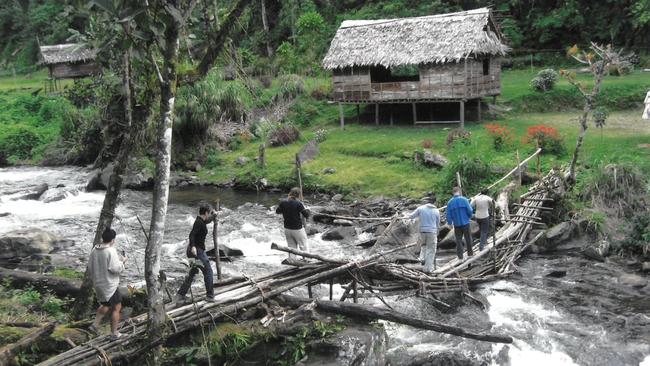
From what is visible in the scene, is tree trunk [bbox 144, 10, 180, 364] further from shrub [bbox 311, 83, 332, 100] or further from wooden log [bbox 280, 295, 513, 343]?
shrub [bbox 311, 83, 332, 100]

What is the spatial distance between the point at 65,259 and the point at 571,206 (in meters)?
13.9

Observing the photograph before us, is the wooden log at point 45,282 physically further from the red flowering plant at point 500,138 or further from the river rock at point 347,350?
the red flowering plant at point 500,138

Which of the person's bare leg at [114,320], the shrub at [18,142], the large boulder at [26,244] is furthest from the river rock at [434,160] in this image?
the shrub at [18,142]

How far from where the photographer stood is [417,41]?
1138 inches

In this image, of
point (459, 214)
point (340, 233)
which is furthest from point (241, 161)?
point (459, 214)

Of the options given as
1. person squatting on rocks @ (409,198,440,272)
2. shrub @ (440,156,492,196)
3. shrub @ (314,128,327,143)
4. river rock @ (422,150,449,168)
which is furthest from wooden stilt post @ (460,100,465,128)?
person squatting on rocks @ (409,198,440,272)

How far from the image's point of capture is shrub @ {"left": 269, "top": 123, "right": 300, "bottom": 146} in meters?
29.4

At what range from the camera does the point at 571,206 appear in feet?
60.2

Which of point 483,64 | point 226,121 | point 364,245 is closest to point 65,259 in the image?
point 364,245

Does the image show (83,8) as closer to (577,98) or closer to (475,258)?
(475,258)

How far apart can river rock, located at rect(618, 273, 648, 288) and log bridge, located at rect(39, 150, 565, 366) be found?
2.49m

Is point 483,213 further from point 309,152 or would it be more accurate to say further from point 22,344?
point 309,152

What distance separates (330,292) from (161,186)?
424 cm

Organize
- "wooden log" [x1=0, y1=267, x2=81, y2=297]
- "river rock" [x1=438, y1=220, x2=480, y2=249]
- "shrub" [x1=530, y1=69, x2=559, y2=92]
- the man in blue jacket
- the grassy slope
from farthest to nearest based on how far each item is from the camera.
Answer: "shrub" [x1=530, y1=69, x2=559, y2=92]
the grassy slope
"river rock" [x1=438, y1=220, x2=480, y2=249]
the man in blue jacket
"wooden log" [x1=0, y1=267, x2=81, y2=297]
